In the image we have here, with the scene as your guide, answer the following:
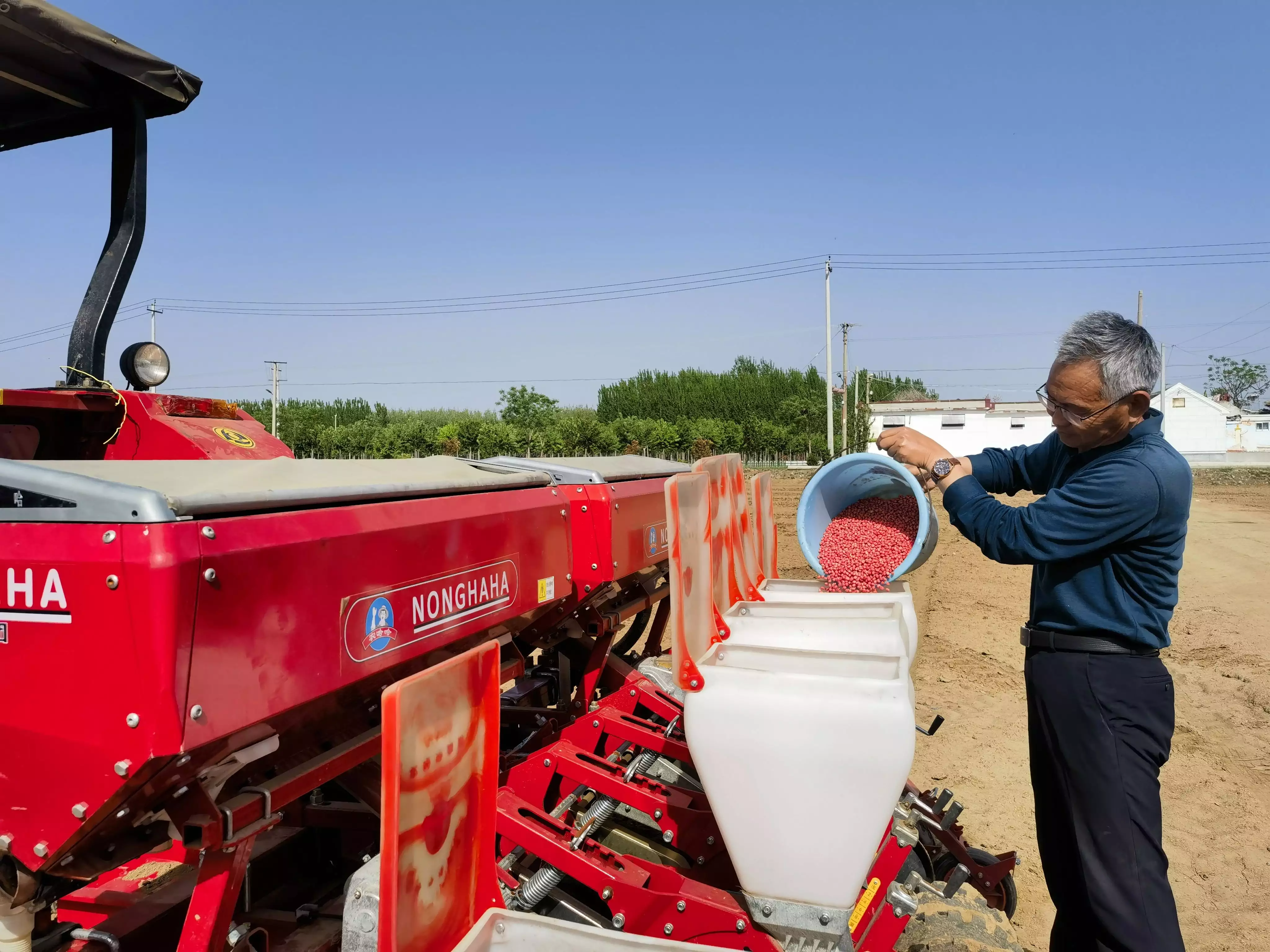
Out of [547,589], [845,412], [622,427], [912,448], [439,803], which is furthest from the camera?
[622,427]

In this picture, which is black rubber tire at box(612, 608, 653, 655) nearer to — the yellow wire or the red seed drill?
the red seed drill

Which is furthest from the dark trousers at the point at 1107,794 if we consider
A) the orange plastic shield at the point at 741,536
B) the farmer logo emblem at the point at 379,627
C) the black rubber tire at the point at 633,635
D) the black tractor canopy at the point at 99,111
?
the black tractor canopy at the point at 99,111

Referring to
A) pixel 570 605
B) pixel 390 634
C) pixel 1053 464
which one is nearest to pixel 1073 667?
pixel 1053 464

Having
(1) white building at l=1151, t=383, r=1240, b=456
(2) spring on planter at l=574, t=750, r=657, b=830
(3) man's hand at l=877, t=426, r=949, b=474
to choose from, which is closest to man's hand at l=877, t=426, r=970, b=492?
(3) man's hand at l=877, t=426, r=949, b=474

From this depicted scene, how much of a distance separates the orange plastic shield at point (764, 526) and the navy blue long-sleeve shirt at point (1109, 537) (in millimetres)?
1280

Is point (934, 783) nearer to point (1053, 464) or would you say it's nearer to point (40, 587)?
point (1053, 464)

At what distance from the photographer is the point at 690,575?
258 centimetres

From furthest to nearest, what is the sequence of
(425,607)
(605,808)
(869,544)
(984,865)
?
(869,544)
(984,865)
(605,808)
(425,607)

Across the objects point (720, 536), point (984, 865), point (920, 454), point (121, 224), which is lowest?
point (984, 865)

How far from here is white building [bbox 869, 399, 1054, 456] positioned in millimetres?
54188

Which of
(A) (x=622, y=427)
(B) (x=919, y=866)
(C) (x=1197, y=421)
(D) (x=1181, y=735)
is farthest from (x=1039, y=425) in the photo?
(B) (x=919, y=866)

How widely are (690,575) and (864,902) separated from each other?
38.6 inches

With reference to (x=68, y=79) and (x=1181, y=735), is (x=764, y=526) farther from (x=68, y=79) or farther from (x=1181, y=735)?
(x=1181, y=735)

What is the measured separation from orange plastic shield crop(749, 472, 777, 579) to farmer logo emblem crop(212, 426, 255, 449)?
6.38ft
